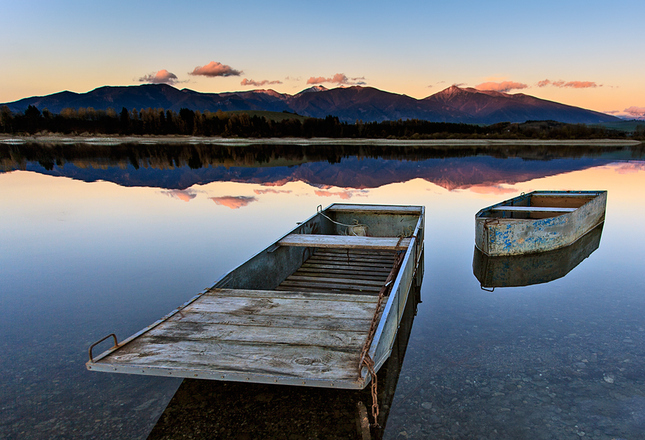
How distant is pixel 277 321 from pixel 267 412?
98 cm

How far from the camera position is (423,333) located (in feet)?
19.9

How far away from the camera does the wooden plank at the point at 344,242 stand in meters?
7.27

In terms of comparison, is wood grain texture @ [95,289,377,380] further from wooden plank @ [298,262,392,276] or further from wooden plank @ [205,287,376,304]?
wooden plank @ [298,262,392,276]

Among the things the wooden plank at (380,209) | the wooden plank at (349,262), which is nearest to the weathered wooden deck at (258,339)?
the wooden plank at (349,262)

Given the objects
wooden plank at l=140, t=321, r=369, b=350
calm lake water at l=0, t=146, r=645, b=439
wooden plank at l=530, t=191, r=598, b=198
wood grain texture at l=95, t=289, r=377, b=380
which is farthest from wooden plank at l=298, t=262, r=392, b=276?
wooden plank at l=530, t=191, r=598, b=198

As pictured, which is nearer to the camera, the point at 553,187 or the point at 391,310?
the point at 391,310

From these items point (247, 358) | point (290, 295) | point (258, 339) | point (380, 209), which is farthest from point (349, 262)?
point (247, 358)

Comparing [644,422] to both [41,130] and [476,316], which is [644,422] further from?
[41,130]

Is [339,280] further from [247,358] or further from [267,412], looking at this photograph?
[247,358]

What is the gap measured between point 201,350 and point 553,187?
25.4 metres

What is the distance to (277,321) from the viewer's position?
4.56 meters

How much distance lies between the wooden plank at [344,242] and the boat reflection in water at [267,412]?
2.93 metres

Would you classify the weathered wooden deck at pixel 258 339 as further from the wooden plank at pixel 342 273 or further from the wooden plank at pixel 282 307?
the wooden plank at pixel 342 273

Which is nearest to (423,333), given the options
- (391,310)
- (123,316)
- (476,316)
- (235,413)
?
(476,316)
